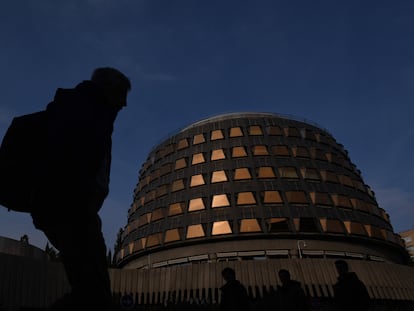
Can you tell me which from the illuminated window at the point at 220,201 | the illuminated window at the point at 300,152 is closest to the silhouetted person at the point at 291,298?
the illuminated window at the point at 220,201

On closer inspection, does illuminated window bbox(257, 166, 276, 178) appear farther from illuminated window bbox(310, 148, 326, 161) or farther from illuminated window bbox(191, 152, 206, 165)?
illuminated window bbox(191, 152, 206, 165)

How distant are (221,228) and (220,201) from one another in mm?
3358

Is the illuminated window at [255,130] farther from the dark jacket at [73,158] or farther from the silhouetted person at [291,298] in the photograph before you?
the dark jacket at [73,158]

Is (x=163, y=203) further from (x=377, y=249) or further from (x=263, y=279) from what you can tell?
(x=377, y=249)

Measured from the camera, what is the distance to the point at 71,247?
6.93 ft

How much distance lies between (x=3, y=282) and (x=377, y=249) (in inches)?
1427

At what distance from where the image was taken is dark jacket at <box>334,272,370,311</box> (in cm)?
675

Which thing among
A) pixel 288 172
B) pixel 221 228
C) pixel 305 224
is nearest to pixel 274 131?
pixel 288 172

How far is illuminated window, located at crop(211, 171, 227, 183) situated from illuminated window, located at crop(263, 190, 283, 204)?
5.11m

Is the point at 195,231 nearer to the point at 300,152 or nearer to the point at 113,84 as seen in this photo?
the point at 300,152

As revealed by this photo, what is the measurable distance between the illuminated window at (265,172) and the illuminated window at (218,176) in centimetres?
393

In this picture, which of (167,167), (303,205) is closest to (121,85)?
(303,205)

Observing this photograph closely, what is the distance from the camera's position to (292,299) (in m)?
6.96

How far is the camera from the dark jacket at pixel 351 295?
6.75m
